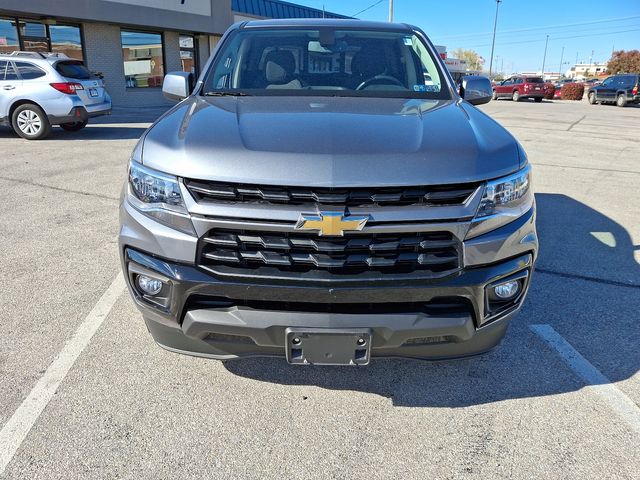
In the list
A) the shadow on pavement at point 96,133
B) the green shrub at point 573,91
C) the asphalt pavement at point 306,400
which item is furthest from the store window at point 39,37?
the green shrub at point 573,91

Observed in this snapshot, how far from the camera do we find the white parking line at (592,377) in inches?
100

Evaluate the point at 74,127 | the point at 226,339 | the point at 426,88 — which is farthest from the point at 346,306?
the point at 74,127

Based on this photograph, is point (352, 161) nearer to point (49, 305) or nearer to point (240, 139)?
point (240, 139)

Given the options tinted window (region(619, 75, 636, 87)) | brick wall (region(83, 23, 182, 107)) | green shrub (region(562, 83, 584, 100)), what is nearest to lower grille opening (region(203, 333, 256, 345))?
brick wall (region(83, 23, 182, 107))

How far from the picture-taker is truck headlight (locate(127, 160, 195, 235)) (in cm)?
218

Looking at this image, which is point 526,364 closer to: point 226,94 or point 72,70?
point 226,94

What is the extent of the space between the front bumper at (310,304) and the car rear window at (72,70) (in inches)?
417

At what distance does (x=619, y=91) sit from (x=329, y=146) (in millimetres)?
33545

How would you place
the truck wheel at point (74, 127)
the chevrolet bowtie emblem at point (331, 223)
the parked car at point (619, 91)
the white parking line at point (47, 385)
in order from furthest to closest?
the parked car at point (619, 91)
the truck wheel at point (74, 127)
the white parking line at point (47, 385)
the chevrolet bowtie emblem at point (331, 223)

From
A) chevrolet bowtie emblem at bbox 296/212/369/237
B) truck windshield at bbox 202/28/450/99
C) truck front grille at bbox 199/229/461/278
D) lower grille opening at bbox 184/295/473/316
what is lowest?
lower grille opening at bbox 184/295/473/316

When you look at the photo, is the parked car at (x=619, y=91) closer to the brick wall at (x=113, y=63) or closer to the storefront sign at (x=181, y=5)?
the storefront sign at (x=181, y=5)

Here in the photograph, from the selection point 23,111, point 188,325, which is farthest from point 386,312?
point 23,111

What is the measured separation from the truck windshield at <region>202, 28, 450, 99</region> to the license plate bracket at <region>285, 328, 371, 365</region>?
69.5 inches

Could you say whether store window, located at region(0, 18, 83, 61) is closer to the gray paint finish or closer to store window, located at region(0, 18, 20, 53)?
store window, located at region(0, 18, 20, 53)
